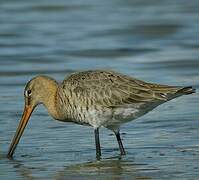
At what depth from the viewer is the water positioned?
374 inches

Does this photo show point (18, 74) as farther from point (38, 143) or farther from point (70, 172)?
point (70, 172)

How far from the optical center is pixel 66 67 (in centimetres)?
1559

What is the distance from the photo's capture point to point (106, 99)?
10.1m

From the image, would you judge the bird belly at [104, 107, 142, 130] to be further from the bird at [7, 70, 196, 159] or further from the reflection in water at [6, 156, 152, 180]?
the reflection in water at [6, 156, 152, 180]

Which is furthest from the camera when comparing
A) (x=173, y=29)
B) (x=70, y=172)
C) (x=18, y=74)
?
(x=173, y=29)

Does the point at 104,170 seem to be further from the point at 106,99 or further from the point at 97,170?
the point at 106,99

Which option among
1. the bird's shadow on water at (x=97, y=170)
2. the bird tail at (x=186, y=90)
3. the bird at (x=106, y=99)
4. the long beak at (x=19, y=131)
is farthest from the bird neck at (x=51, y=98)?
the bird tail at (x=186, y=90)

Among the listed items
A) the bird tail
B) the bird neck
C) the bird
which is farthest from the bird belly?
the bird neck

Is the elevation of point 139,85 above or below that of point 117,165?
above

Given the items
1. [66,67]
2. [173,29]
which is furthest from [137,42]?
[66,67]

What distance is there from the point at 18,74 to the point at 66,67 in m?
0.96

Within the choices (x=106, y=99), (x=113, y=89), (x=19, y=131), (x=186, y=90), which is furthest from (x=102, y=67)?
(x=186, y=90)

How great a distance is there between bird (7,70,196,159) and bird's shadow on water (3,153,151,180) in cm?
23

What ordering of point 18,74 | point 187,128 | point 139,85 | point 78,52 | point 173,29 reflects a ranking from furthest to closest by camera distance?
point 173,29, point 78,52, point 18,74, point 187,128, point 139,85
